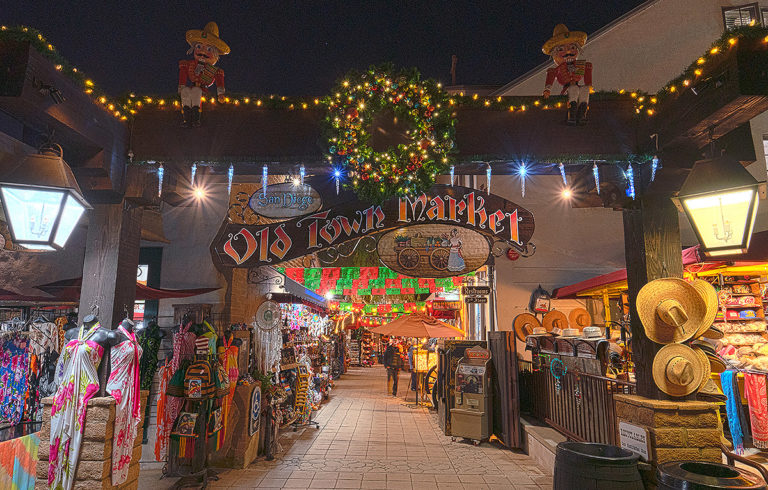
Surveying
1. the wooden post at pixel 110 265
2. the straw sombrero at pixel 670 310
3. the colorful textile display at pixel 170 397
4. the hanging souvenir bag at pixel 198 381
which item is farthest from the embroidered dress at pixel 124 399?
the straw sombrero at pixel 670 310

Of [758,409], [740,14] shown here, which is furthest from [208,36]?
[740,14]

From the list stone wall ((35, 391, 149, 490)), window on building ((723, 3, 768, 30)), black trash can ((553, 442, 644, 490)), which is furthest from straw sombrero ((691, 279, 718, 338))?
window on building ((723, 3, 768, 30))

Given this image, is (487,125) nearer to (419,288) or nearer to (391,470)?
(391,470)

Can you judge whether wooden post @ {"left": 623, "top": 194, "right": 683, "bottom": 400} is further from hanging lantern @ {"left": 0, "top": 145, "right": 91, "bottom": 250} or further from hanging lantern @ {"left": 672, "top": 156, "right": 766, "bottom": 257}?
hanging lantern @ {"left": 0, "top": 145, "right": 91, "bottom": 250}

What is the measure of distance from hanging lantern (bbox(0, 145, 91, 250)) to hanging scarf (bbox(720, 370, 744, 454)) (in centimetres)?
741

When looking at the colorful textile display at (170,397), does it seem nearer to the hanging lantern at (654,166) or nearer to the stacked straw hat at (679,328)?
the stacked straw hat at (679,328)

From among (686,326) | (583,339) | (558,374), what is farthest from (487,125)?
(558,374)

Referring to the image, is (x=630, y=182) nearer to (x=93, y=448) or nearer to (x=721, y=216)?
(x=721, y=216)

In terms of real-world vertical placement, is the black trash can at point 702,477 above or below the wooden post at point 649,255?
below

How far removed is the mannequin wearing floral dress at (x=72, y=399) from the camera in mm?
3687

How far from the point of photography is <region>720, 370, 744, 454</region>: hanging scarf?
6008mm

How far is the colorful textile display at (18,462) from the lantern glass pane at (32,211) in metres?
2.35

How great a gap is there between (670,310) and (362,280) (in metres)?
8.76

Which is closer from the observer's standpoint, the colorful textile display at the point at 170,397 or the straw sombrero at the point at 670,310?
the straw sombrero at the point at 670,310
